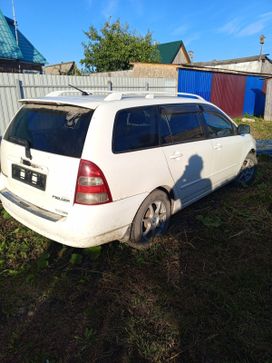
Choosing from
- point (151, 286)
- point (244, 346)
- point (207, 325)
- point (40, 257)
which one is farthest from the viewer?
point (40, 257)

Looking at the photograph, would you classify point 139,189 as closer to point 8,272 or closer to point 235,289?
point 235,289

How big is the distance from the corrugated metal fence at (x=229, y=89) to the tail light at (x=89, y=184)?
37.6 feet

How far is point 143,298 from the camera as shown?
7.93ft

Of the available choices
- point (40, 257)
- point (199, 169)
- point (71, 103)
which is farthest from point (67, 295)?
point (199, 169)

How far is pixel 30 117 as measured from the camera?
9.18 ft

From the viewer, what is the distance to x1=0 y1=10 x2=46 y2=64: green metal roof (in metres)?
12.2

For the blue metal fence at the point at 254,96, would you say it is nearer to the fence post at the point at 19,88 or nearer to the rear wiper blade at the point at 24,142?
the fence post at the point at 19,88

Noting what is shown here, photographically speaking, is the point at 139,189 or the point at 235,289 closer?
the point at 235,289

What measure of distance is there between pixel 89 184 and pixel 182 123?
1657 mm

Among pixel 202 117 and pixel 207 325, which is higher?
pixel 202 117

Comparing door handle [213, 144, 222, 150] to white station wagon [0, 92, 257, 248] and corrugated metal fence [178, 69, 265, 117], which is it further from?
corrugated metal fence [178, 69, 265, 117]

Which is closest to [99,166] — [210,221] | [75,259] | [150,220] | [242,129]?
[150,220]

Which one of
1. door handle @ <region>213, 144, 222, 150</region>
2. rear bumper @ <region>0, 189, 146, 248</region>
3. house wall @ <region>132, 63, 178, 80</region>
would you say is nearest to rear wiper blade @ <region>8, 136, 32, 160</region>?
rear bumper @ <region>0, 189, 146, 248</region>

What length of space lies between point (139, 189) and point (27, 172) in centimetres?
113
